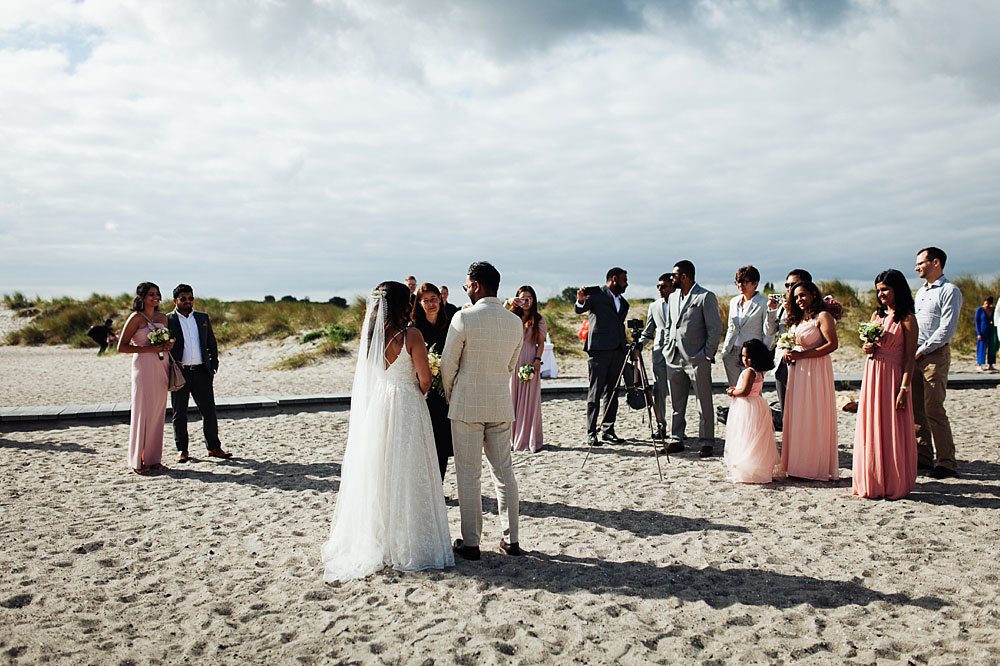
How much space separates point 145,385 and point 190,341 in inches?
28.4

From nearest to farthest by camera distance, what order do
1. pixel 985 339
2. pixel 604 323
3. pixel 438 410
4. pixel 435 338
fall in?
pixel 438 410 < pixel 435 338 < pixel 604 323 < pixel 985 339

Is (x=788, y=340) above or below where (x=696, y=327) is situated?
below

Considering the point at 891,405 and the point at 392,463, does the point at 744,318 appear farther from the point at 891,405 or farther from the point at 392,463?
the point at 392,463

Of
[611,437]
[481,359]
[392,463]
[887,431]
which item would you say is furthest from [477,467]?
[611,437]

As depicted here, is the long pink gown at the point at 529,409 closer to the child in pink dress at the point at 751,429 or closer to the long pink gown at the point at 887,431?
the child in pink dress at the point at 751,429

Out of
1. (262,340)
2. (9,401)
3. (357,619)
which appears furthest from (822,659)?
(262,340)

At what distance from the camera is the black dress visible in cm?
571

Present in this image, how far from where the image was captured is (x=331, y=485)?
23.6ft

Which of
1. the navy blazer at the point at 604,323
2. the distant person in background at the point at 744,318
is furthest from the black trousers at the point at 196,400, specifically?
the distant person in background at the point at 744,318

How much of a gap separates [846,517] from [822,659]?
8.48 ft

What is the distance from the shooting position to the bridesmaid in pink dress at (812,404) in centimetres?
690

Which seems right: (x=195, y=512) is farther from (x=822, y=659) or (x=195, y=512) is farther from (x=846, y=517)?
(x=846, y=517)

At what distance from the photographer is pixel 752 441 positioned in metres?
6.96

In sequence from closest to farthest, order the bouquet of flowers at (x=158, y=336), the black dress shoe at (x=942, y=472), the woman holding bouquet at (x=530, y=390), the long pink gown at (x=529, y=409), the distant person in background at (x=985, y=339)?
the black dress shoe at (x=942, y=472), the bouquet of flowers at (x=158, y=336), the woman holding bouquet at (x=530, y=390), the long pink gown at (x=529, y=409), the distant person in background at (x=985, y=339)
